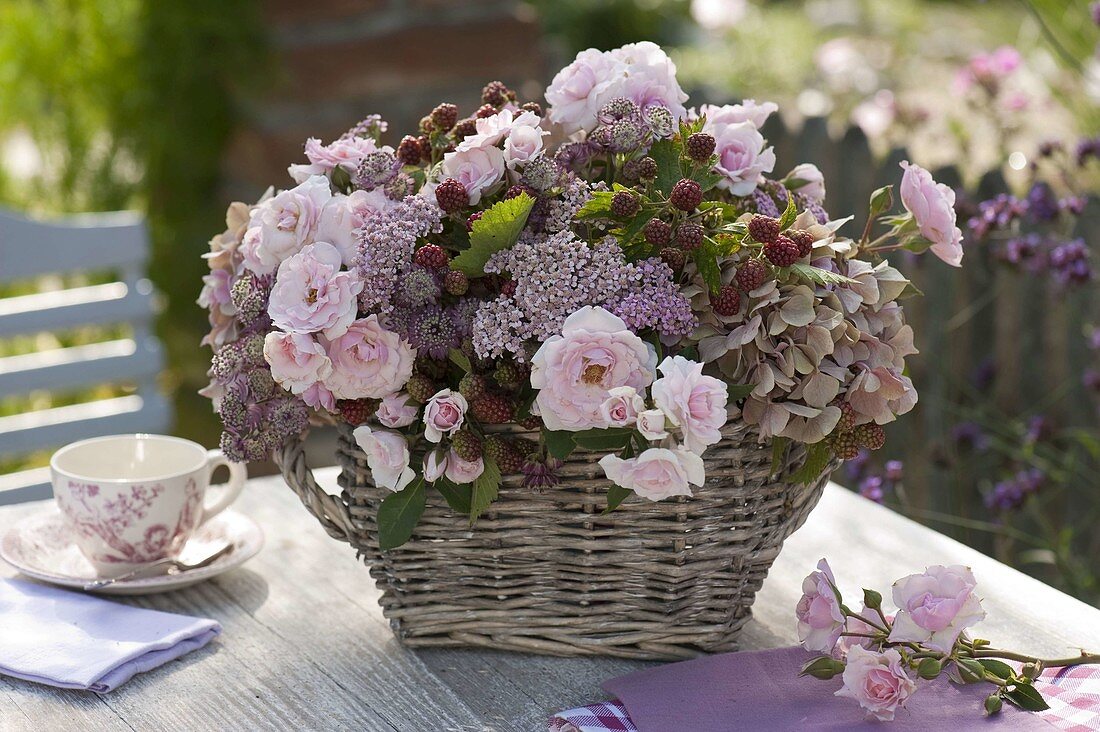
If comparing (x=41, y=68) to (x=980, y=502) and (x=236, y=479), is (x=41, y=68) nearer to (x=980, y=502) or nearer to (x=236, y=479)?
(x=236, y=479)

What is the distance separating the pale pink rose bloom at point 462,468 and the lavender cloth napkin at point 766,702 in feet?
0.68

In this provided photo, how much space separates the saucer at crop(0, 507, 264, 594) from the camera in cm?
114

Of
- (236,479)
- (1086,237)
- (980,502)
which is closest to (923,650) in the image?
(236,479)

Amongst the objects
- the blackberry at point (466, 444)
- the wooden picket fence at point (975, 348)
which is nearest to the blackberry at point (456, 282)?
the blackberry at point (466, 444)

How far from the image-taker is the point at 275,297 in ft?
2.92

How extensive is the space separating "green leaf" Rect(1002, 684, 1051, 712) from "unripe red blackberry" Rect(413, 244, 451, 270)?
0.54 meters

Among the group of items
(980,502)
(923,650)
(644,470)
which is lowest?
(980,502)

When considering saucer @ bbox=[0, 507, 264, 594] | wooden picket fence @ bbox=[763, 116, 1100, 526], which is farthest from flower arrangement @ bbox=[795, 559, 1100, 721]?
wooden picket fence @ bbox=[763, 116, 1100, 526]

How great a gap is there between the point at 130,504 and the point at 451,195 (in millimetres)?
454

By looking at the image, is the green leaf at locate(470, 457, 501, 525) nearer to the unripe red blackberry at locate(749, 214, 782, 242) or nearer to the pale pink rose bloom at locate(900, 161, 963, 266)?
the unripe red blackberry at locate(749, 214, 782, 242)

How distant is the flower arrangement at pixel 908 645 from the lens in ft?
2.85

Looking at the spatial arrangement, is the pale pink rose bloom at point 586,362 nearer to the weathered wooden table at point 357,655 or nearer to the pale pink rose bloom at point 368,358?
the pale pink rose bloom at point 368,358

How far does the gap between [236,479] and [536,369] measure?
0.50 m

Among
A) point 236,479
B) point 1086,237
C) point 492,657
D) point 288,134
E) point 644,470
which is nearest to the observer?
point 644,470
